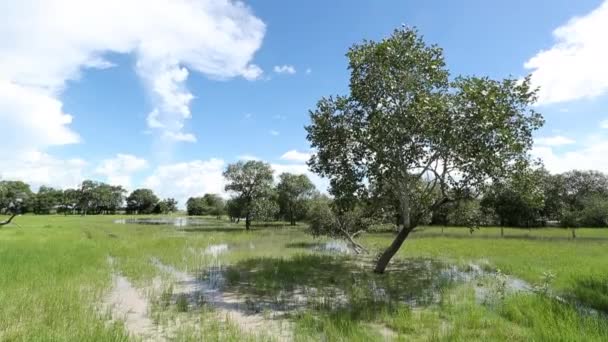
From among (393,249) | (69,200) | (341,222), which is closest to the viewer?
(393,249)

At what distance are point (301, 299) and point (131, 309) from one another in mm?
5902

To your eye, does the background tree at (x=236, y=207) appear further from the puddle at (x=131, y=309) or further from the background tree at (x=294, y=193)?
the puddle at (x=131, y=309)

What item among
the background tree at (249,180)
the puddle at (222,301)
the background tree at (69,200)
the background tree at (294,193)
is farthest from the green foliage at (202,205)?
the puddle at (222,301)

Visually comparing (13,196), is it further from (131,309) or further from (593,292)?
(593,292)

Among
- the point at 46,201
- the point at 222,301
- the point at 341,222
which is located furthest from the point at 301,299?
the point at 46,201

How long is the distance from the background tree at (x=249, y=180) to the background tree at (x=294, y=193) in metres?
18.0

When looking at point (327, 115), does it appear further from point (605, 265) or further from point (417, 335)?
point (605, 265)

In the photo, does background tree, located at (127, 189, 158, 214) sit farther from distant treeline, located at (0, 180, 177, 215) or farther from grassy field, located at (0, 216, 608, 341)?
grassy field, located at (0, 216, 608, 341)

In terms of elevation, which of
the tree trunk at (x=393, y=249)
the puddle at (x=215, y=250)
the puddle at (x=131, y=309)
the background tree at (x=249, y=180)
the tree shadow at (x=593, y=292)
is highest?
the background tree at (x=249, y=180)

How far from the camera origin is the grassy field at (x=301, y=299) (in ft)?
30.8

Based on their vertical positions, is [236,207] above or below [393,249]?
above

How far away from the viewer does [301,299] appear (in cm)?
1372

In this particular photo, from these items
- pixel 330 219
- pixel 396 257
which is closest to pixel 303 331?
pixel 396 257

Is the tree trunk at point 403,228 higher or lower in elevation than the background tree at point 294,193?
lower
